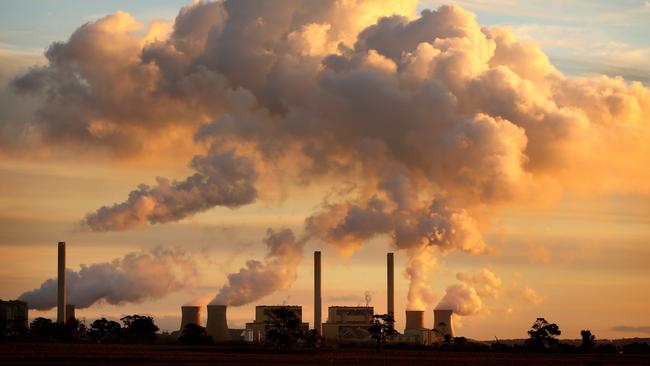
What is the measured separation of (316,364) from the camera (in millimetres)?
141500

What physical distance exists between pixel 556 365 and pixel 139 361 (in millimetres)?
51517

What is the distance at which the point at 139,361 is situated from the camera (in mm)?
136750

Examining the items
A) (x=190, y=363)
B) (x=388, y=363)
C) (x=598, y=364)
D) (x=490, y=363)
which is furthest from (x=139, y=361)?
(x=598, y=364)

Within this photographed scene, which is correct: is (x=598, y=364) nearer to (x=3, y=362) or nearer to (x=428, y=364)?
(x=428, y=364)

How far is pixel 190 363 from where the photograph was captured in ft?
446

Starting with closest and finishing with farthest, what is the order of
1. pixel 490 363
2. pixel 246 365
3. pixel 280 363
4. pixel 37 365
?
pixel 37 365 → pixel 246 365 → pixel 280 363 → pixel 490 363

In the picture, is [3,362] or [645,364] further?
[645,364]

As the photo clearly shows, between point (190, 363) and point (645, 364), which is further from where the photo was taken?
point (645, 364)

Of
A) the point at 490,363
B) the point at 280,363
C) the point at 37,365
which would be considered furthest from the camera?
the point at 490,363

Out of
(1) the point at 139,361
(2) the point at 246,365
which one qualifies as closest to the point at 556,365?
(2) the point at 246,365

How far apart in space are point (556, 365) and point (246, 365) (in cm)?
4150

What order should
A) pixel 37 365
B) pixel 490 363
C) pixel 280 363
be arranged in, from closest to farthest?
1. pixel 37 365
2. pixel 280 363
3. pixel 490 363

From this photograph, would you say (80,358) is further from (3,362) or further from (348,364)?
(348,364)

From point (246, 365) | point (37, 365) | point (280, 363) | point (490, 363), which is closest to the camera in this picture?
point (37, 365)
